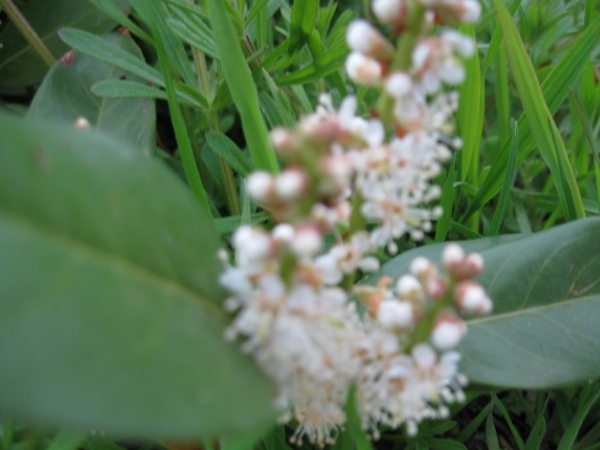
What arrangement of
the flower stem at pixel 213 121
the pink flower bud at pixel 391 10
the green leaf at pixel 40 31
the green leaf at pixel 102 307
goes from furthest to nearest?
the green leaf at pixel 40 31 < the flower stem at pixel 213 121 < the pink flower bud at pixel 391 10 < the green leaf at pixel 102 307

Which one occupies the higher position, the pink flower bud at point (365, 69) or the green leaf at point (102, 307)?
the pink flower bud at point (365, 69)

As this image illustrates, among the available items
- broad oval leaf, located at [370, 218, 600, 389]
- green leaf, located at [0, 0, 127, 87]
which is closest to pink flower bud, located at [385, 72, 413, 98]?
broad oval leaf, located at [370, 218, 600, 389]

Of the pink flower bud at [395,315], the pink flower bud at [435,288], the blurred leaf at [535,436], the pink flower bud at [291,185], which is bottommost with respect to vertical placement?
the blurred leaf at [535,436]

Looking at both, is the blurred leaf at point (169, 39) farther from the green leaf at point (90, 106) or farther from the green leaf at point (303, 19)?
the green leaf at point (303, 19)

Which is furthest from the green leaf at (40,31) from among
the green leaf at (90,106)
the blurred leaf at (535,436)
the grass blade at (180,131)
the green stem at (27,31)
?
the blurred leaf at (535,436)

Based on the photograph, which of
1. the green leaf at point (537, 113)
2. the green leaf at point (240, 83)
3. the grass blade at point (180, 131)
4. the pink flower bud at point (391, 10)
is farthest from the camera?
the green leaf at point (537, 113)

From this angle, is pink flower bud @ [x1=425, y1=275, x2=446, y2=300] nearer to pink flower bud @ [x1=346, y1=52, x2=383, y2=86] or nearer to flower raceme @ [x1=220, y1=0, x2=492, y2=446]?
Result: flower raceme @ [x1=220, y1=0, x2=492, y2=446]

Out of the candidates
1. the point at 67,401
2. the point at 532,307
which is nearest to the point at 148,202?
the point at 67,401
